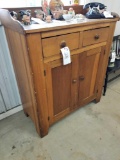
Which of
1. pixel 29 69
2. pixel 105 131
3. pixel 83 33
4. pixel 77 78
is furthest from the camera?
pixel 105 131

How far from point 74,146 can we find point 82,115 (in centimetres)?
42

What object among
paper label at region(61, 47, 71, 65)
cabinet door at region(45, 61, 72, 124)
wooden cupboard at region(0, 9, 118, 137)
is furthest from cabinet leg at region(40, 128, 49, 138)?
paper label at region(61, 47, 71, 65)

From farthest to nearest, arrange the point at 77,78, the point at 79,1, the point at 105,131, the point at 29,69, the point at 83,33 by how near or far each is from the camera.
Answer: the point at 79,1 → the point at 105,131 → the point at 77,78 → the point at 83,33 → the point at 29,69

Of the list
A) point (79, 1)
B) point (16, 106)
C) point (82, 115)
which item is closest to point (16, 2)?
point (79, 1)

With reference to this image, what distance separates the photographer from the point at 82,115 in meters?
1.58

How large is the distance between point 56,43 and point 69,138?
95 centimetres

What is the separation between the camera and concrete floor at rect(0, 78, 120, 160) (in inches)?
46.5

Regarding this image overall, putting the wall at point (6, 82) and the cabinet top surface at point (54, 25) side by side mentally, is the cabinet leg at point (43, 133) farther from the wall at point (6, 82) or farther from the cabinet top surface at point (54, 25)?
the cabinet top surface at point (54, 25)

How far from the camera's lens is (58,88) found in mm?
1177

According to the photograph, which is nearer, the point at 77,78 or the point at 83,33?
the point at 83,33

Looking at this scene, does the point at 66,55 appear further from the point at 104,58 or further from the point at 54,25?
the point at 104,58

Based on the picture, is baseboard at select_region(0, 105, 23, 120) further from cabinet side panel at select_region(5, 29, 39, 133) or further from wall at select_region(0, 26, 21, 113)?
cabinet side panel at select_region(5, 29, 39, 133)

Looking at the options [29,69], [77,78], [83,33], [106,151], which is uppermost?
[83,33]

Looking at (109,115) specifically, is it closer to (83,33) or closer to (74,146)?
(74,146)
